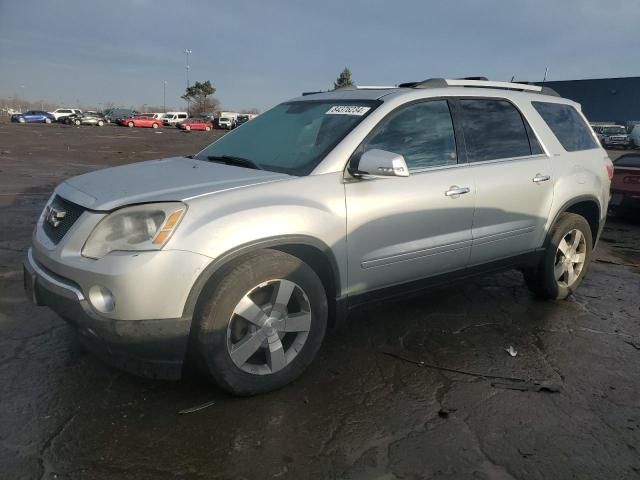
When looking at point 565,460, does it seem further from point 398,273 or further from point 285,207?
point 285,207

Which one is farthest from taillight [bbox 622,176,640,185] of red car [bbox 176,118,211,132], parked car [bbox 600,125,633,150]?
red car [bbox 176,118,211,132]

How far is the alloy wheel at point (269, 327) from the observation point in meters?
2.71

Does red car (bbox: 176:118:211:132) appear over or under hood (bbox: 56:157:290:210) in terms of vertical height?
over

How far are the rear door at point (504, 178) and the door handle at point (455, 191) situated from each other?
156 millimetres

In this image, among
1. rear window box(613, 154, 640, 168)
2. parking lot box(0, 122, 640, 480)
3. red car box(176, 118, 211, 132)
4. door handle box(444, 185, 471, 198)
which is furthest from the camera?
red car box(176, 118, 211, 132)

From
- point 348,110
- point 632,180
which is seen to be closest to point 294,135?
point 348,110

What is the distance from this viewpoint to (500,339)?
377cm

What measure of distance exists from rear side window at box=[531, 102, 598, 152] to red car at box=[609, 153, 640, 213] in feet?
13.4

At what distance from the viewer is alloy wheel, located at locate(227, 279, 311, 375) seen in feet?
8.89

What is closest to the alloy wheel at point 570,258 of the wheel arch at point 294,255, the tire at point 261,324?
the wheel arch at point 294,255

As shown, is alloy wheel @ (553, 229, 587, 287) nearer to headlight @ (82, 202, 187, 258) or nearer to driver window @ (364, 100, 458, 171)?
driver window @ (364, 100, 458, 171)

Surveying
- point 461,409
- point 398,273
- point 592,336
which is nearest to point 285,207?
point 398,273

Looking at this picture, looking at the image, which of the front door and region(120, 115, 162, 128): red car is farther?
region(120, 115, 162, 128): red car

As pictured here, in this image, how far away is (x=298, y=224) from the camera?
9.16 feet
